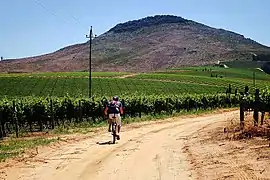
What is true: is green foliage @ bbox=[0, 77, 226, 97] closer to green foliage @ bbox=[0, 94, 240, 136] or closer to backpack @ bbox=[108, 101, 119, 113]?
green foliage @ bbox=[0, 94, 240, 136]

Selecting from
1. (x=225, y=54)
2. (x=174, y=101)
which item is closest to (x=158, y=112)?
(x=174, y=101)

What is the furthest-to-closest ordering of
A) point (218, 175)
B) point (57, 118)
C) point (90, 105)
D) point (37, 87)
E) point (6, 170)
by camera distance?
point (37, 87)
point (90, 105)
point (57, 118)
point (6, 170)
point (218, 175)

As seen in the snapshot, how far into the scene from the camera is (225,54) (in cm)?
19538

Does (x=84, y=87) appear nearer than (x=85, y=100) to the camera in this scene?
No

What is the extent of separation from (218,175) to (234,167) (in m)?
0.77

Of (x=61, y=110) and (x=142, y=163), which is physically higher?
(x=61, y=110)

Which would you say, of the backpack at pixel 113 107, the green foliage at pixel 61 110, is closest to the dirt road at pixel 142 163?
the backpack at pixel 113 107

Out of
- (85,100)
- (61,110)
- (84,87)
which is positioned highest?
(84,87)

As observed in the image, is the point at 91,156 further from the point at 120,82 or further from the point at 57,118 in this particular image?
the point at 120,82

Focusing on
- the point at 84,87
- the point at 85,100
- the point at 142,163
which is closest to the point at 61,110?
the point at 85,100

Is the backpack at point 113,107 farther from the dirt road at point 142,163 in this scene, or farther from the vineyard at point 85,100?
the vineyard at point 85,100

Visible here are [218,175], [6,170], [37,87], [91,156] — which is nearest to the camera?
[218,175]

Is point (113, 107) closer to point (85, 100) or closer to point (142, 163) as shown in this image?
point (142, 163)

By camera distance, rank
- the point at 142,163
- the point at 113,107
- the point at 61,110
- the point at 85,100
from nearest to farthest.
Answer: the point at 142,163
the point at 113,107
the point at 61,110
the point at 85,100
